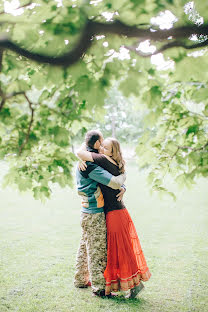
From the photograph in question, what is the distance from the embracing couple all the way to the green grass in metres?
0.34

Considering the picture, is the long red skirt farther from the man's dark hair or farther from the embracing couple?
the man's dark hair

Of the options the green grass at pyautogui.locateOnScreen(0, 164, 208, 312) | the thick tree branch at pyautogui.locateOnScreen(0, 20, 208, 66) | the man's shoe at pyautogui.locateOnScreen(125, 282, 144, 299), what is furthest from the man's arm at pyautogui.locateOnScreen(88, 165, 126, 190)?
the thick tree branch at pyautogui.locateOnScreen(0, 20, 208, 66)

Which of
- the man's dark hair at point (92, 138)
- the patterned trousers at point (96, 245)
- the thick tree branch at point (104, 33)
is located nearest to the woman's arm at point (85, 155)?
the man's dark hair at point (92, 138)

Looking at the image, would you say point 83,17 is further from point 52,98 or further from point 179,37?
point 52,98

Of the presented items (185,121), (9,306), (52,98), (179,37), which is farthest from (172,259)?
(179,37)

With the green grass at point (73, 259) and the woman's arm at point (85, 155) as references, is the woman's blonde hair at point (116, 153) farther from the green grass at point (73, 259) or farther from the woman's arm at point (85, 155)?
the green grass at point (73, 259)

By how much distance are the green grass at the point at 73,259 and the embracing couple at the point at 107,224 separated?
13.5 inches

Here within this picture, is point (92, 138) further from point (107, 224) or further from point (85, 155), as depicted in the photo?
point (107, 224)

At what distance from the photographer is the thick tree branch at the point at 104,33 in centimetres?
195

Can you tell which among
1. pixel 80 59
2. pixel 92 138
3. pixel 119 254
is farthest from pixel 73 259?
pixel 80 59

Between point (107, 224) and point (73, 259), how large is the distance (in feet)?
7.98

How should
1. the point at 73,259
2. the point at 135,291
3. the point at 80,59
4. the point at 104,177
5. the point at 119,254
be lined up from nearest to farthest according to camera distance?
1. the point at 80,59
2. the point at 104,177
3. the point at 119,254
4. the point at 135,291
5. the point at 73,259

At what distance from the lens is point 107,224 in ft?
13.3

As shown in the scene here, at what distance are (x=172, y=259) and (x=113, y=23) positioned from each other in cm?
512
